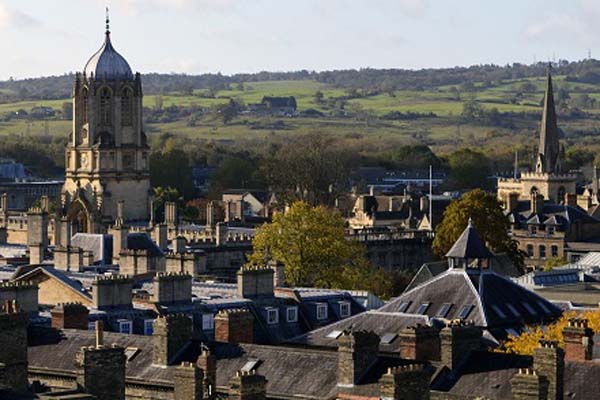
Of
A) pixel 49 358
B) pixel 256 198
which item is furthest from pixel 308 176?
pixel 49 358

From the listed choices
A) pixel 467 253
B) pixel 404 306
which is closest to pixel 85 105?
pixel 467 253

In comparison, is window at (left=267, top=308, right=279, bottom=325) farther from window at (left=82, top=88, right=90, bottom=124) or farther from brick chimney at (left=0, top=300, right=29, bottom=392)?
window at (left=82, top=88, right=90, bottom=124)

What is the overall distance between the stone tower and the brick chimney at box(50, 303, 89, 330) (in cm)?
6692

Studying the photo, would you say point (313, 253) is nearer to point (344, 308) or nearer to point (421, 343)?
point (344, 308)

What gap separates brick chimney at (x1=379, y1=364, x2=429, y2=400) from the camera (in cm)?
4078

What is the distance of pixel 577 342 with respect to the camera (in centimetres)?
5134

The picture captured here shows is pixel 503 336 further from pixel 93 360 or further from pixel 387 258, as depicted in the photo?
pixel 387 258

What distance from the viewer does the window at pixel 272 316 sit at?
6406cm

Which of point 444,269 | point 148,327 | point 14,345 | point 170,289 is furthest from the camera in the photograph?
point 444,269

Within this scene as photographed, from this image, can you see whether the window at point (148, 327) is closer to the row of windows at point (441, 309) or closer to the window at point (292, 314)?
the window at point (292, 314)

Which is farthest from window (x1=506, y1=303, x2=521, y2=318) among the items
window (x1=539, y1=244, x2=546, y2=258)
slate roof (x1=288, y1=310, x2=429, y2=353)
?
window (x1=539, y1=244, x2=546, y2=258)

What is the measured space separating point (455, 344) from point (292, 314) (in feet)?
57.7

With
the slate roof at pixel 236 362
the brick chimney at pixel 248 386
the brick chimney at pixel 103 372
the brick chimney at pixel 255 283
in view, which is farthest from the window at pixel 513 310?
the brick chimney at pixel 248 386

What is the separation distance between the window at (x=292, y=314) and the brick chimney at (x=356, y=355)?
18269mm
